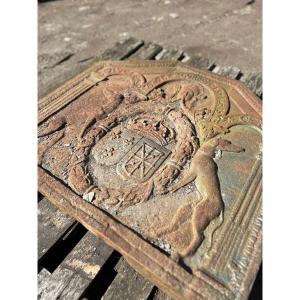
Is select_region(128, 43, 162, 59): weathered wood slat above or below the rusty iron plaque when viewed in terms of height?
above

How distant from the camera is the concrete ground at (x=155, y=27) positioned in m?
3.51

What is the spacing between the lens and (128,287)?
5.00 feet

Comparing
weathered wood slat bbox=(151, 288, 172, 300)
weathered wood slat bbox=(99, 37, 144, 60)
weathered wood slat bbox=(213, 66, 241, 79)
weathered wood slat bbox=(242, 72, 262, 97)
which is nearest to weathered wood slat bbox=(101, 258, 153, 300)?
weathered wood slat bbox=(151, 288, 172, 300)

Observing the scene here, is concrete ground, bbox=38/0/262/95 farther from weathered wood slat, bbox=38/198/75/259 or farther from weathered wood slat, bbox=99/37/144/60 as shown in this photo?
weathered wood slat, bbox=38/198/75/259

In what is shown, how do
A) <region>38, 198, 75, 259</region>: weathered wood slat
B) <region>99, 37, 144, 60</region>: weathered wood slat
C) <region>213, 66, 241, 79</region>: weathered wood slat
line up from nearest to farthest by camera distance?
1. <region>38, 198, 75, 259</region>: weathered wood slat
2. <region>213, 66, 241, 79</region>: weathered wood slat
3. <region>99, 37, 144, 60</region>: weathered wood slat

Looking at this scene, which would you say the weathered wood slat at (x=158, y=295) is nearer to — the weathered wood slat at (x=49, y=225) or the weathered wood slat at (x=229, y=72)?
the weathered wood slat at (x=49, y=225)

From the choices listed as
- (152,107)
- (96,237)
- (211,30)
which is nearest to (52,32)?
(211,30)

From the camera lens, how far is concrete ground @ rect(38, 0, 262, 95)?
3.51 meters

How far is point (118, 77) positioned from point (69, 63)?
1095mm

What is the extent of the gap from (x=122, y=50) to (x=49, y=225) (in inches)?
75.5

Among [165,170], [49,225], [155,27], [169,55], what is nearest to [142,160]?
[165,170]

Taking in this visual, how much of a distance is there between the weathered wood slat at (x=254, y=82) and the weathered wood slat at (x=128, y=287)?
1691 mm

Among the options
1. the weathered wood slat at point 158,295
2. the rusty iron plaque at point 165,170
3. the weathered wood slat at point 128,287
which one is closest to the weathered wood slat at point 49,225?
the rusty iron plaque at point 165,170

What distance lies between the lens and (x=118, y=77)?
2500mm
